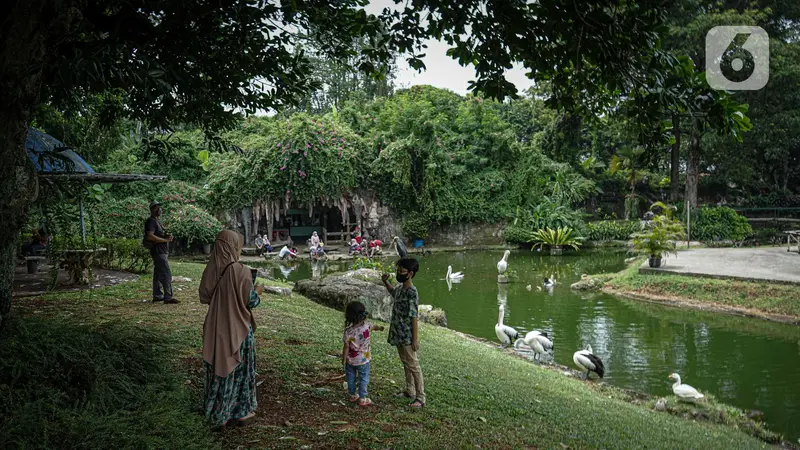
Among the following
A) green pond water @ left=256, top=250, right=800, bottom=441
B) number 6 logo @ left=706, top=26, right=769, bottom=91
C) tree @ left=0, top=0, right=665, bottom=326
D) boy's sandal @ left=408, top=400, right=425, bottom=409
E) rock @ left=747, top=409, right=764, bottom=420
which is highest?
number 6 logo @ left=706, top=26, right=769, bottom=91

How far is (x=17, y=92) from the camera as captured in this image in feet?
15.2

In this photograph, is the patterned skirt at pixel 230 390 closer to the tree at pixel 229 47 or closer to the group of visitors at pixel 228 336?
the group of visitors at pixel 228 336

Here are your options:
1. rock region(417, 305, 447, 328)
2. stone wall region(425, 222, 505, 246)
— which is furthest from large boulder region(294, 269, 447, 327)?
stone wall region(425, 222, 505, 246)

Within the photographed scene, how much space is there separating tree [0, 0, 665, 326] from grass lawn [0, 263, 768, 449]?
45.0 inches

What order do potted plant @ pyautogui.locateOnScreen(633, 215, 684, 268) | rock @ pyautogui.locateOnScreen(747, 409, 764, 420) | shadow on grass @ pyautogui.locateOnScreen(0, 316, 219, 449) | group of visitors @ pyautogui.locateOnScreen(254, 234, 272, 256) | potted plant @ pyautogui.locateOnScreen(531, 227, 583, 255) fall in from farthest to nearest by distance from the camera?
potted plant @ pyautogui.locateOnScreen(531, 227, 583, 255), group of visitors @ pyautogui.locateOnScreen(254, 234, 272, 256), potted plant @ pyautogui.locateOnScreen(633, 215, 684, 268), rock @ pyautogui.locateOnScreen(747, 409, 764, 420), shadow on grass @ pyautogui.locateOnScreen(0, 316, 219, 449)

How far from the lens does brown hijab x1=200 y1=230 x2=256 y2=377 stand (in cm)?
425

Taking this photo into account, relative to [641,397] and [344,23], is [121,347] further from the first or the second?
Result: [641,397]

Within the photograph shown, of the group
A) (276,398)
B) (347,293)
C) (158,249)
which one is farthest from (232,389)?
(347,293)

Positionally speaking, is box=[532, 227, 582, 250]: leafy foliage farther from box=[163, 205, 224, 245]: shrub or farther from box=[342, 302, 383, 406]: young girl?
box=[342, 302, 383, 406]: young girl

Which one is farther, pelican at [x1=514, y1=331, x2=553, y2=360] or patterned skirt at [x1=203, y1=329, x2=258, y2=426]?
pelican at [x1=514, y1=331, x2=553, y2=360]

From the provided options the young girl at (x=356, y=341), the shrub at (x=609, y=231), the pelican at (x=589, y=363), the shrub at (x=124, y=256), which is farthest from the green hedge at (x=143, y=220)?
the young girl at (x=356, y=341)

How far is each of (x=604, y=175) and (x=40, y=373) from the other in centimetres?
3611

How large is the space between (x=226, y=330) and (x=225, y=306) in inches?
7.2

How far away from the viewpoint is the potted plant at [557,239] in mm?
27688
